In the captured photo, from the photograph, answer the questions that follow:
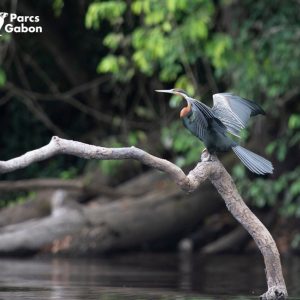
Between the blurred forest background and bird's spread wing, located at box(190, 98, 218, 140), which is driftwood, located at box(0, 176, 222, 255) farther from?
bird's spread wing, located at box(190, 98, 218, 140)

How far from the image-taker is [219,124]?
5.90 meters

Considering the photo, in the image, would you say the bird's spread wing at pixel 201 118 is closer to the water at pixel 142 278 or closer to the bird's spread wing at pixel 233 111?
the bird's spread wing at pixel 233 111

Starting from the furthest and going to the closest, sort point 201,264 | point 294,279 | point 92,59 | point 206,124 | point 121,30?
A: point 92,59
point 121,30
point 201,264
point 294,279
point 206,124

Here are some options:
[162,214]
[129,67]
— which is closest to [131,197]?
A: [162,214]

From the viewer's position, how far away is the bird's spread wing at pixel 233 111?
601 centimetres

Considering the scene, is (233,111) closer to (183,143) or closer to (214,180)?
(214,180)

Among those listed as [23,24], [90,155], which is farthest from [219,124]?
[23,24]

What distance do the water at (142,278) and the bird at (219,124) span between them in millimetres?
1229

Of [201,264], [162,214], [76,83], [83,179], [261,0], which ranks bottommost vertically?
[201,264]

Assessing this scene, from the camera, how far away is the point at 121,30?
13492 mm

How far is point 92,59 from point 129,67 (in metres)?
2.96

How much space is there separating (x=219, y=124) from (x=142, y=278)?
287cm

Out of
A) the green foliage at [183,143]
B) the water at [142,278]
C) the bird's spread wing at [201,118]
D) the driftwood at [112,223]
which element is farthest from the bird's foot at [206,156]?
the driftwood at [112,223]

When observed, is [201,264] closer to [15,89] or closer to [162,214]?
[162,214]
